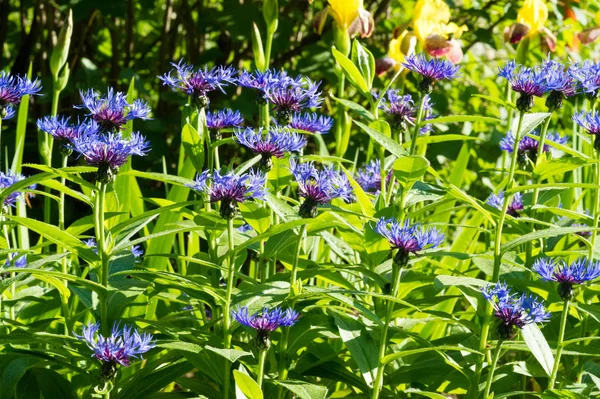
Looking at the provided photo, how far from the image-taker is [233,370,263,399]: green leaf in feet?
4.05

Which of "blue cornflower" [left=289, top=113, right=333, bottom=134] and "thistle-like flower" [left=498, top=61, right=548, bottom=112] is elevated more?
"thistle-like flower" [left=498, top=61, right=548, bottom=112]

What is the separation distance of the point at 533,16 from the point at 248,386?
4.92ft

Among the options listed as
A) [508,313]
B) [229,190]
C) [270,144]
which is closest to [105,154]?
[229,190]

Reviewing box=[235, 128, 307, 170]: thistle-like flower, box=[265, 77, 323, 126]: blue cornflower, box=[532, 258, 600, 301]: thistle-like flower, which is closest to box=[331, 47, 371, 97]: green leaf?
box=[265, 77, 323, 126]: blue cornflower

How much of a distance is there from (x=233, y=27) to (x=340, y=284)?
1897mm

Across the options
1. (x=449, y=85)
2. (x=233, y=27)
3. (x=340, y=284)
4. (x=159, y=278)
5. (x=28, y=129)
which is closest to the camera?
(x=159, y=278)

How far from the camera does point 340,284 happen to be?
5.15 ft

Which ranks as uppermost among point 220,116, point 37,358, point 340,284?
point 220,116

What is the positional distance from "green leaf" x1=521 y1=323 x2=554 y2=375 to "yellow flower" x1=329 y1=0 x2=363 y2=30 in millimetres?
911

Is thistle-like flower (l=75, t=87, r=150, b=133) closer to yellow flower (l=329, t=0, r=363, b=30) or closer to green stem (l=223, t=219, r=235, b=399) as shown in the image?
Answer: green stem (l=223, t=219, r=235, b=399)

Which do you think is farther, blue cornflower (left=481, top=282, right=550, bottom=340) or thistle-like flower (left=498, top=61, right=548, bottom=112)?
thistle-like flower (left=498, top=61, right=548, bottom=112)

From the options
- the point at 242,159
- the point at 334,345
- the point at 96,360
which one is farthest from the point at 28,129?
the point at 96,360

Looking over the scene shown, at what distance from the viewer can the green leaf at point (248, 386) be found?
123 centimetres

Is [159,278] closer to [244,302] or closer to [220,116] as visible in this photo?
[244,302]
